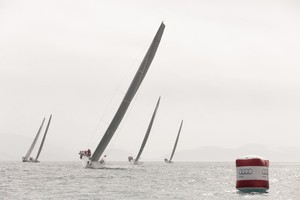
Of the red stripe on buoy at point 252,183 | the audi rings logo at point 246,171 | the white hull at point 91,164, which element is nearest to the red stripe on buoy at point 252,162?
the audi rings logo at point 246,171

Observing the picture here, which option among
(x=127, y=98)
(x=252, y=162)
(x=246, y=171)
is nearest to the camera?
(x=252, y=162)

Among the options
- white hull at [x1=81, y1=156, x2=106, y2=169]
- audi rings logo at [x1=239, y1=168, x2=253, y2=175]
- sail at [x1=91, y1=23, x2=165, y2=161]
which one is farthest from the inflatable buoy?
white hull at [x1=81, y1=156, x2=106, y2=169]

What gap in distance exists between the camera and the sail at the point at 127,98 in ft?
217

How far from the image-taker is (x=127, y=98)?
66.6m

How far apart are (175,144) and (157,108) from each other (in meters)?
41.3

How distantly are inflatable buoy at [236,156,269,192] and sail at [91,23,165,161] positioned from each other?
3513 cm

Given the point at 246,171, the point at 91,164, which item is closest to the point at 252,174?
the point at 246,171

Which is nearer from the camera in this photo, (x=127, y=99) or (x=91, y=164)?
(x=127, y=99)

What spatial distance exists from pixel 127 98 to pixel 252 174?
36.0m

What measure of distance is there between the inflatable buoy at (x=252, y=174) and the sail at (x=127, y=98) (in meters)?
35.1

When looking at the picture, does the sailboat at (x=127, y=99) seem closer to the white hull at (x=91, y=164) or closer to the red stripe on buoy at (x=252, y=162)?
the white hull at (x=91, y=164)

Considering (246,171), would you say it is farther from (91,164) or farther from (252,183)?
(91,164)

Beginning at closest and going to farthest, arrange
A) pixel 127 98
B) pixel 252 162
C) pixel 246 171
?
pixel 252 162
pixel 246 171
pixel 127 98

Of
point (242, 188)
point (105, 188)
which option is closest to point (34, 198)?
point (105, 188)
